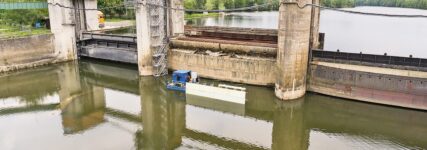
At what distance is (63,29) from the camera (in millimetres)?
30031

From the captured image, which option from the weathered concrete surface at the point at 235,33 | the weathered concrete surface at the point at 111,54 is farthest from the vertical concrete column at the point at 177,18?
the weathered concrete surface at the point at 111,54

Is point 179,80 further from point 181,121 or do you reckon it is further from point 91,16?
point 91,16

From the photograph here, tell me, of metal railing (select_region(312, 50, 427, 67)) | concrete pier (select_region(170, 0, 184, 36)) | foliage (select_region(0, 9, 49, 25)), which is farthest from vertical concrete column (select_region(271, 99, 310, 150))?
foliage (select_region(0, 9, 49, 25))

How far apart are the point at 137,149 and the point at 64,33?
2004cm

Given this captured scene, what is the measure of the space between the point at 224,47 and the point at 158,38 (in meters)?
5.02

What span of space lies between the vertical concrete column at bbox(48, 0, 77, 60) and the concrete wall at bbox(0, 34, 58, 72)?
1.80 feet

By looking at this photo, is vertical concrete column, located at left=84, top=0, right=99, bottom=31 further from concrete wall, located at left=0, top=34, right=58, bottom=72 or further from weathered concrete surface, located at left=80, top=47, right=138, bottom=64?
concrete wall, located at left=0, top=34, right=58, bottom=72

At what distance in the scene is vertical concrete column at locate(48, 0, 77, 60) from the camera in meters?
29.3

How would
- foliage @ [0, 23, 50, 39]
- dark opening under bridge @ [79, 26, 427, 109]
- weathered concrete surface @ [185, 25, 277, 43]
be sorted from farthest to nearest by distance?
foliage @ [0, 23, 50, 39] → weathered concrete surface @ [185, 25, 277, 43] → dark opening under bridge @ [79, 26, 427, 109]

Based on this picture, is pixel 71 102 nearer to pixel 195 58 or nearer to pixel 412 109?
pixel 195 58

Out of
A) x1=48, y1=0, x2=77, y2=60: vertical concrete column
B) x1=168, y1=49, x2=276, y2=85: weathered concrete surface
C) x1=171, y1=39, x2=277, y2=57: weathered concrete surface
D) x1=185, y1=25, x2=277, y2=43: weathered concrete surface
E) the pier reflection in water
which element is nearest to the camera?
the pier reflection in water

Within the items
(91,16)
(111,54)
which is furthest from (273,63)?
(91,16)

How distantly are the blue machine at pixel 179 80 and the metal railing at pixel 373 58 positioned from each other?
8364 mm

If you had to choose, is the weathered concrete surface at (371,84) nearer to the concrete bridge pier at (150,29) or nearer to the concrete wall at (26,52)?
the concrete bridge pier at (150,29)
